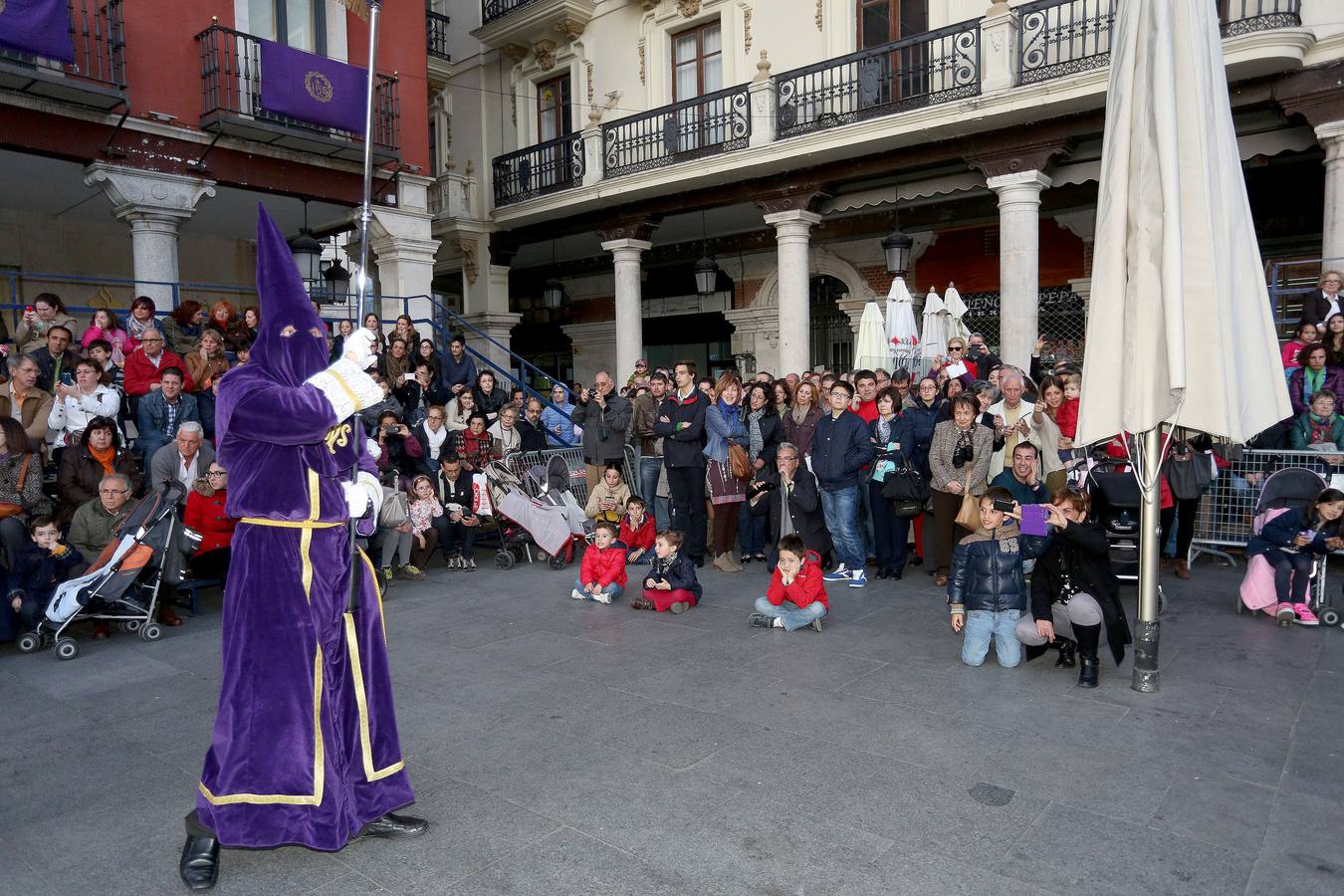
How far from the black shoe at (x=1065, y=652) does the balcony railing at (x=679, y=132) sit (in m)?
11.0

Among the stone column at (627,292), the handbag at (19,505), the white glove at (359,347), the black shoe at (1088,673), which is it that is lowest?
the black shoe at (1088,673)

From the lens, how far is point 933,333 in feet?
39.7

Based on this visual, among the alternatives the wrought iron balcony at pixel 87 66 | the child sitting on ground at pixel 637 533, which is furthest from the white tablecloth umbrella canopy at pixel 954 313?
the wrought iron balcony at pixel 87 66

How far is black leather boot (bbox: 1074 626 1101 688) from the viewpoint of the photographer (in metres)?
5.04

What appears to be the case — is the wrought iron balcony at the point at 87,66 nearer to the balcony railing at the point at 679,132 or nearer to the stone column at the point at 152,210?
the stone column at the point at 152,210

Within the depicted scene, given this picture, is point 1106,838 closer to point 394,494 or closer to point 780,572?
point 780,572

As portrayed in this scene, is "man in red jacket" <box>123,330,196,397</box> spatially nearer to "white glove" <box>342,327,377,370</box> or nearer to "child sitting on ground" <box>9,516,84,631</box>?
"child sitting on ground" <box>9,516,84,631</box>

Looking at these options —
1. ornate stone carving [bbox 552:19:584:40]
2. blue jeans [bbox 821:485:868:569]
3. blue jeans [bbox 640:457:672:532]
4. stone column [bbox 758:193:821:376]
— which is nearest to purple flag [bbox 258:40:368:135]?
ornate stone carving [bbox 552:19:584:40]

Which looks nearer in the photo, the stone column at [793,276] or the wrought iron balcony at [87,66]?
the wrought iron balcony at [87,66]

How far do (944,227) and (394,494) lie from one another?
11612 millimetres

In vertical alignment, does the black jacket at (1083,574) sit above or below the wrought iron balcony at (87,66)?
below

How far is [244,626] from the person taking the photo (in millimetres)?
3268

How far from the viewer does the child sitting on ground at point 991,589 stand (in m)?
5.45

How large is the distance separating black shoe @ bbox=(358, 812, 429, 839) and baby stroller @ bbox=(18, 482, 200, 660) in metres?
3.79
